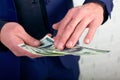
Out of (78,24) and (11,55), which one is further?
(11,55)

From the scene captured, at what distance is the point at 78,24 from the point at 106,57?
88 centimetres

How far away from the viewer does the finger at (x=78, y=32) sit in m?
0.65

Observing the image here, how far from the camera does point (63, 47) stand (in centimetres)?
65

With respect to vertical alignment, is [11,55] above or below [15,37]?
below

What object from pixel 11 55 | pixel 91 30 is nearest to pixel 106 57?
pixel 11 55

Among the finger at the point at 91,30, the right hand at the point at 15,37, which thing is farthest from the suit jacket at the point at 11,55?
the finger at the point at 91,30

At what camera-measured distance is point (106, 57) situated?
60.5 inches

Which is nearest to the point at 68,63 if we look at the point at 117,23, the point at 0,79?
the point at 0,79

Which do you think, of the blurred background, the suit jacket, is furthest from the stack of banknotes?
the blurred background

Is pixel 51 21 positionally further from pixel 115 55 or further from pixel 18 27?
pixel 115 55

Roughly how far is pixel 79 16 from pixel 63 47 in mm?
111

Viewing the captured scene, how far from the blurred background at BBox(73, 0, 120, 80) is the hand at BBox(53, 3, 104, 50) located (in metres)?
0.62

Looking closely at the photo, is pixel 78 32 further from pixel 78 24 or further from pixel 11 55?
pixel 11 55

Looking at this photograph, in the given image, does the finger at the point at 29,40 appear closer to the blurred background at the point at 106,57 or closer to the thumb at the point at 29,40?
the thumb at the point at 29,40
